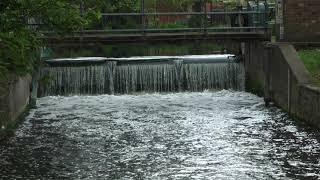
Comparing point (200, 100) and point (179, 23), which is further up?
point (179, 23)

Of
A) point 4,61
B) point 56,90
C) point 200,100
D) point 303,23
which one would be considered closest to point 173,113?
point 200,100

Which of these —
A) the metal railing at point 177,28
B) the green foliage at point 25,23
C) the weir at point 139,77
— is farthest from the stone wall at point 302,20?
the green foliage at point 25,23

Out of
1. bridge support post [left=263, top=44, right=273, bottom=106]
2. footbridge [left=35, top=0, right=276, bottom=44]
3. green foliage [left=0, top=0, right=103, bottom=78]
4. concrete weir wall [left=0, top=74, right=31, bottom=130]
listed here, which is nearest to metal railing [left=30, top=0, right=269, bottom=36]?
footbridge [left=35, top=0, right=276, bottom=44]

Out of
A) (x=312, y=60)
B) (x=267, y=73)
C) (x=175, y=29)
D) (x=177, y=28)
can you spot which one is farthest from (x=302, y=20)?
(x=177, y=28)

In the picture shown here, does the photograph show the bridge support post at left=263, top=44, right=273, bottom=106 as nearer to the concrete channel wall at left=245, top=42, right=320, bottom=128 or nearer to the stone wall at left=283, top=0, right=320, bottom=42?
the concrete channel wall at left=245, top=42, right=320, bottom=128

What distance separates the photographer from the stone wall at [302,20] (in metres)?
22.4

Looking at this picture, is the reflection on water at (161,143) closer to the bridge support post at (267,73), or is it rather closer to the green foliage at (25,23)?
the bridge support post at (267,73)

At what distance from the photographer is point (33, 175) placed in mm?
12477

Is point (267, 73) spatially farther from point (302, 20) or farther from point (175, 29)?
point (175, 29)

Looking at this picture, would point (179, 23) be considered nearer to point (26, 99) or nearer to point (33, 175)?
point (26, 99)

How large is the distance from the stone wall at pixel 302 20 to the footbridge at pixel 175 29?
181 cm

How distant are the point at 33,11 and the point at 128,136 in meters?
6.04

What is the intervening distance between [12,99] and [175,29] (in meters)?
7.35

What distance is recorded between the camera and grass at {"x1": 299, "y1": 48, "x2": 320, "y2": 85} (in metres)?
19.1
